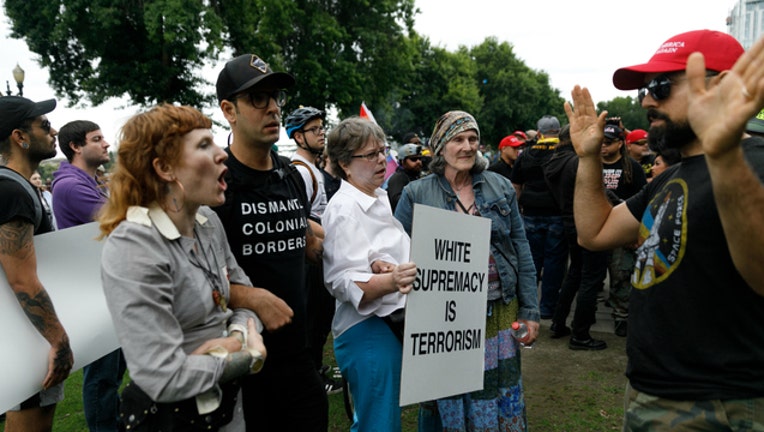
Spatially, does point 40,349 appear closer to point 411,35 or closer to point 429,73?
point 411,35

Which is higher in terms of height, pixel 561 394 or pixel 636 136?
pixel 636 136

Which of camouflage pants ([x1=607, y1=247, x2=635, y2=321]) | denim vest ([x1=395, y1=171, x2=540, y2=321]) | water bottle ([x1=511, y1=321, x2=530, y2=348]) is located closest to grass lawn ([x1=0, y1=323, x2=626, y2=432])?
camouflage pants ([x1=607, y1=247, x2=635, y2=321])

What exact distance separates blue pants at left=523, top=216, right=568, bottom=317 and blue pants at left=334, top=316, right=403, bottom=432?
432 cm

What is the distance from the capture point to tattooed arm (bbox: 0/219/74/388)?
2.50 m

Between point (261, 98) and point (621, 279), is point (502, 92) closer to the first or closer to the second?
point (621, 279)

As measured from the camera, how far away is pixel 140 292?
1606 mm

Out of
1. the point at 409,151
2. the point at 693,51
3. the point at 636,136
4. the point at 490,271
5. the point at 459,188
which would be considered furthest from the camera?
the point at 636,136

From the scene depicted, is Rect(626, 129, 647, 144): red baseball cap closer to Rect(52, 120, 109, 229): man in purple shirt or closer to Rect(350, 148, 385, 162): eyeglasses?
Rect(350, 148, 385, 162): eyeglasses

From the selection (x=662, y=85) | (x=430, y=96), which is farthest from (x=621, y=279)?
(x=430, y=96)

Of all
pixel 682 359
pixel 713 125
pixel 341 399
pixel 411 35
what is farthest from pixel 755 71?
pixel 411 35

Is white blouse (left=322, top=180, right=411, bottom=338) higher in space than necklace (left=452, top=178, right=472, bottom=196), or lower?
lower

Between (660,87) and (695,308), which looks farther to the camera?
(660,87)

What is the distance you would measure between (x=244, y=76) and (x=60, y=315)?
164 centimetres

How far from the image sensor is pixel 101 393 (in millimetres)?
3613
